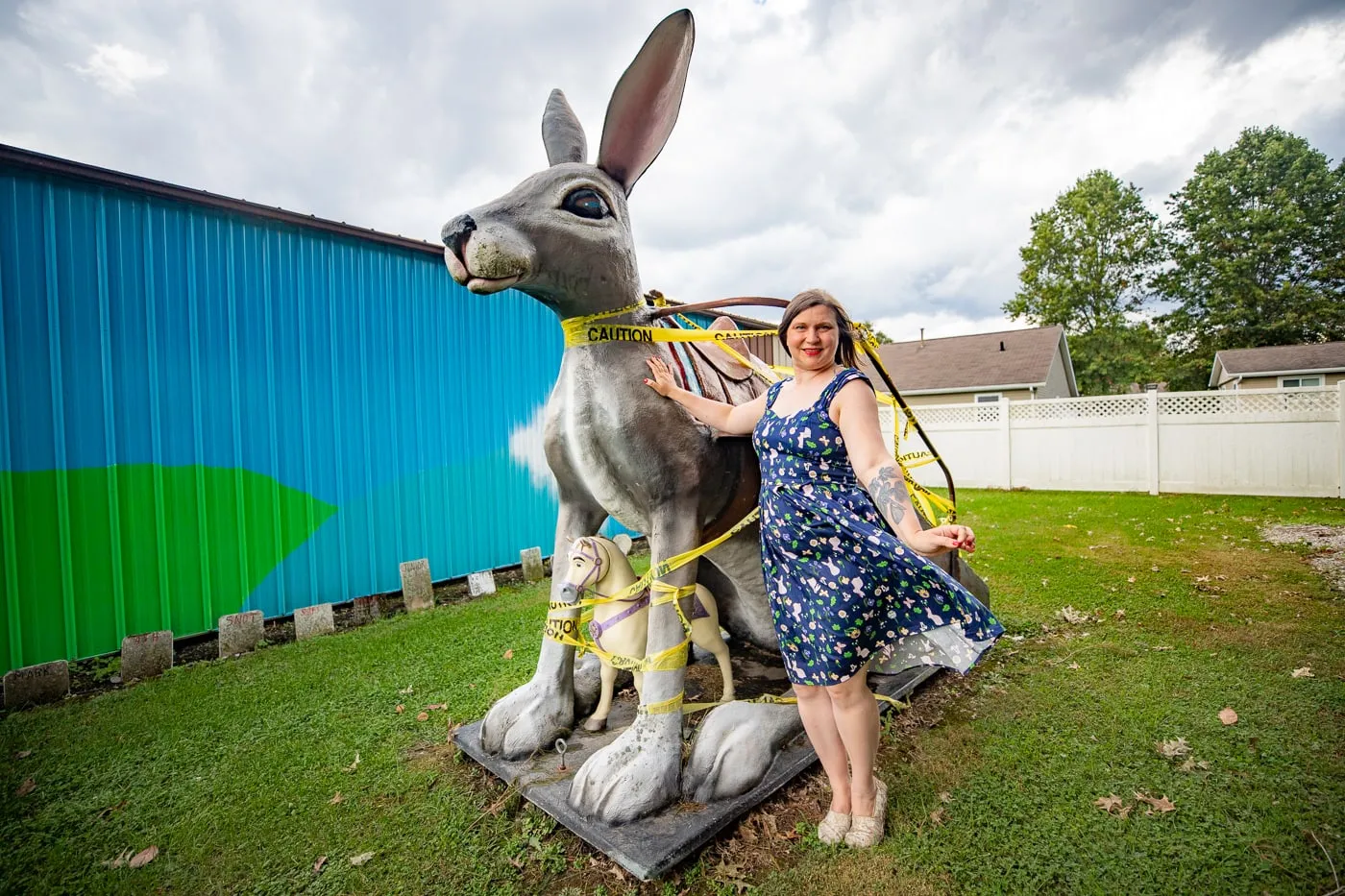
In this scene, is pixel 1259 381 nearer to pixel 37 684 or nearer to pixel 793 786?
pixel 793 786

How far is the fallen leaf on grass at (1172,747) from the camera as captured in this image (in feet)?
8.73

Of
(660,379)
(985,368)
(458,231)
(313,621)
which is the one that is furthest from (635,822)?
(985,368)

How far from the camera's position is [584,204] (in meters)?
2.25

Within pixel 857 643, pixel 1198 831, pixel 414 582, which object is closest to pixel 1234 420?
pixel 1198 831

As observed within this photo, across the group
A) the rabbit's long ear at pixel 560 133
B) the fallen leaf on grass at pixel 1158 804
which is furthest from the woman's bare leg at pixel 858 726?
the rabbit's long ear at pixel 560 133

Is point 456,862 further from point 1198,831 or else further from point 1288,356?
point 1288,356

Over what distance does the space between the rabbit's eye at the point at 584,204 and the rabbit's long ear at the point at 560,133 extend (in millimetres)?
344

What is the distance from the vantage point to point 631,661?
2465 millimetres

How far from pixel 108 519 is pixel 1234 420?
14719mm

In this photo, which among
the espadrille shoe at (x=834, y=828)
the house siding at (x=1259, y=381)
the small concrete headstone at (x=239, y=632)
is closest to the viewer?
the espadrille shoe at (x=834, y=828)

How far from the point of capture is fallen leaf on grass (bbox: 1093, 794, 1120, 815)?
232 centimetres

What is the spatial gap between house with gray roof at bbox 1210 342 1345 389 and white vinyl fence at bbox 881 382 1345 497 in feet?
40.4

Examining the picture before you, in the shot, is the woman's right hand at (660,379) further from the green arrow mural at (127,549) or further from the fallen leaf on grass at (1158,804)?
the green arrow mural at (127,549)

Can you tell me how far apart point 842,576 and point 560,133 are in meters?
2.07
